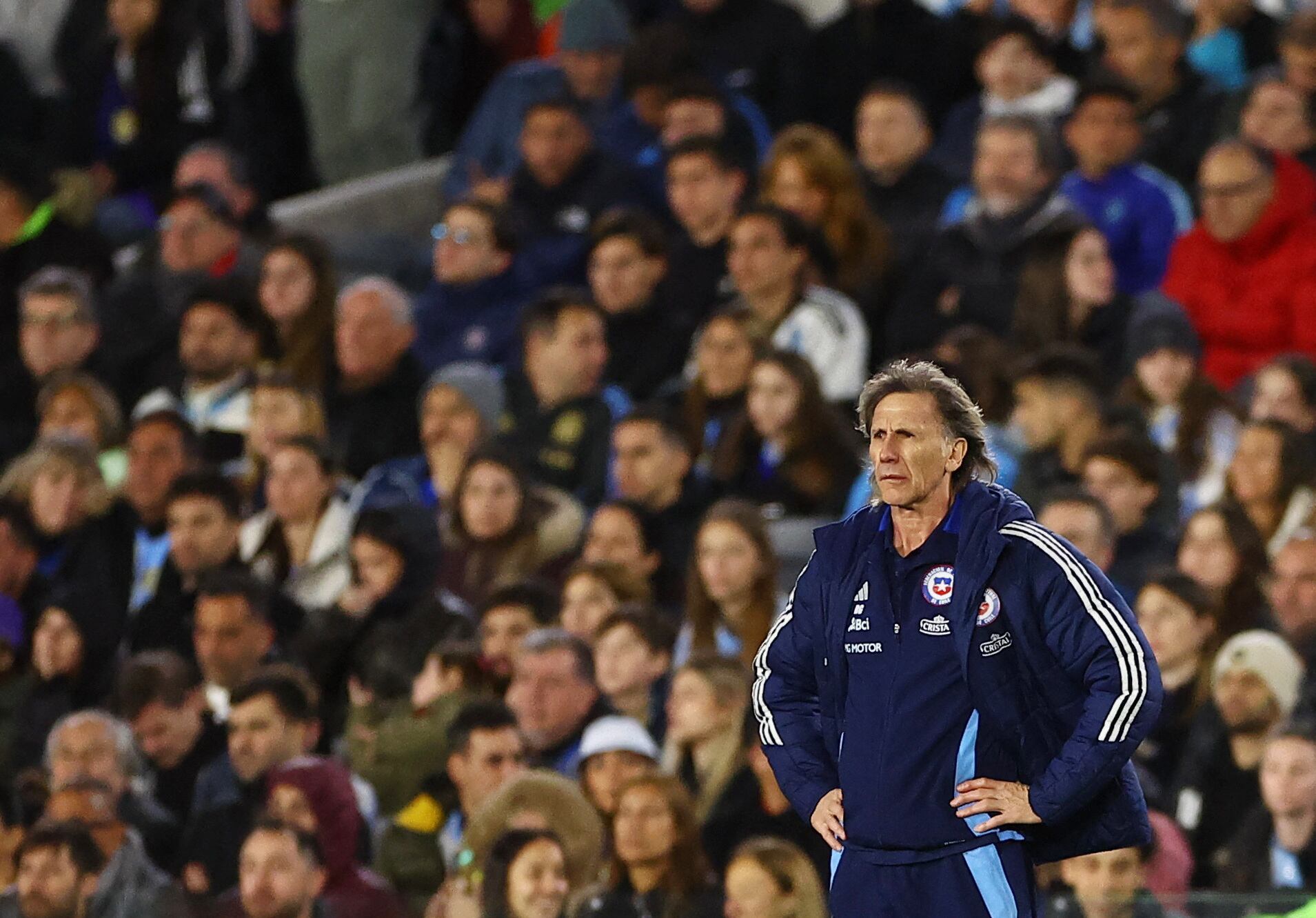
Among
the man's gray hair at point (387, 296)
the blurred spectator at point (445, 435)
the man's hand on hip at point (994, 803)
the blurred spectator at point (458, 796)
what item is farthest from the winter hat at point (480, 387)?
the man's hand on hip at point (994, 803)

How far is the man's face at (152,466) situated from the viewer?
1045 centimetres

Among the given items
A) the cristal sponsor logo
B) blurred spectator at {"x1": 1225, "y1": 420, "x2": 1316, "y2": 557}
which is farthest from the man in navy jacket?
blurred spectator at {"x1": 1225, "y1": 420, "x2": 1316, "y2": 557}

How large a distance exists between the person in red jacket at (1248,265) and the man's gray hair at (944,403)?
5.09 metres

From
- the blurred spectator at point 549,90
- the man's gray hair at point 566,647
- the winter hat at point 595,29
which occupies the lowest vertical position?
the man's gray hair at point 566,647

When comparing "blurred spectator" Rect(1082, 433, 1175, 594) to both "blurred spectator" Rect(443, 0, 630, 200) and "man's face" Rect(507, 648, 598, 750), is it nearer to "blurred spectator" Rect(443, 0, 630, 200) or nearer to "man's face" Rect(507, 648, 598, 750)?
"man's face" Rect(507, 648, 598, 750)

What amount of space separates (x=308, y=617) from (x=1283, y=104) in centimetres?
428

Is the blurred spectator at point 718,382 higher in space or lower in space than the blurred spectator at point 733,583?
higher

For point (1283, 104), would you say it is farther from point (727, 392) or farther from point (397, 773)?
point (397, 773)

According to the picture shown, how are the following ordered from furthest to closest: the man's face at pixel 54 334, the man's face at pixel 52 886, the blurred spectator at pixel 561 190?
the man's face at pixel 54 334, the blurred spectator at pixel 561 190, the man's face at pixel 52 886

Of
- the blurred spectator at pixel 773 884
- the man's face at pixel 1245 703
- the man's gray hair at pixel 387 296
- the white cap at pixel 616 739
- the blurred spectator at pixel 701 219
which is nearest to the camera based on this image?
the blurred spectator at pixel 773 884

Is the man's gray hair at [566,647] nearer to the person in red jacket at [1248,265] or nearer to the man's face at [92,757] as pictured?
the man's face at [92,757]

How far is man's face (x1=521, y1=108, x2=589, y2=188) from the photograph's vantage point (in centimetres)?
1136

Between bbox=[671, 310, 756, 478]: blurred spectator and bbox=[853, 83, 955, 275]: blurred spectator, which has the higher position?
bbox=[853, 83, 955, 275]: blurred spectator

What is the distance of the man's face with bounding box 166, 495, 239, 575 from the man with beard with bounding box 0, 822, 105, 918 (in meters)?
2.34
